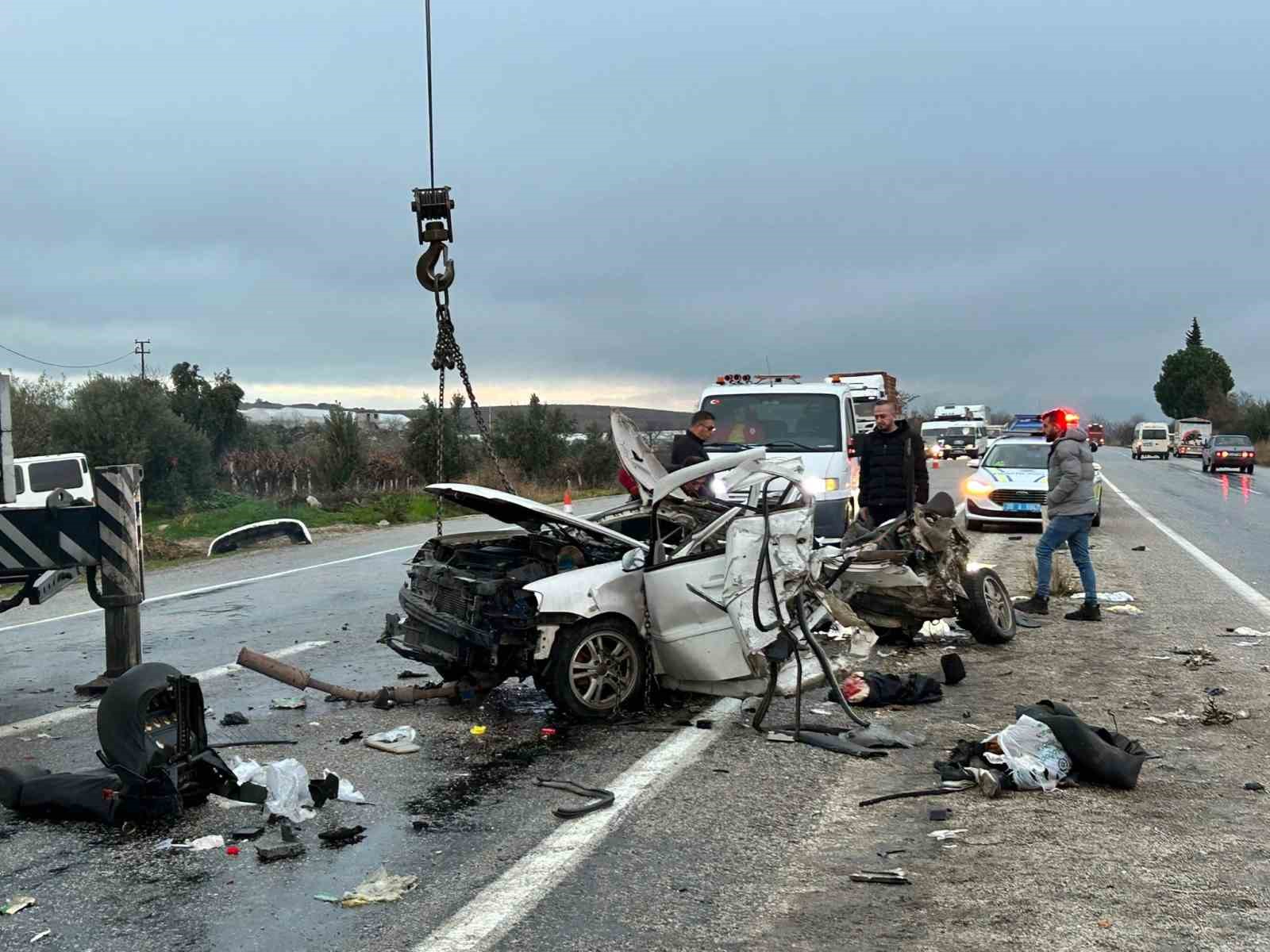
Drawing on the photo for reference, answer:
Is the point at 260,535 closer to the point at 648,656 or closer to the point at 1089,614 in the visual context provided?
the point at 1089,614

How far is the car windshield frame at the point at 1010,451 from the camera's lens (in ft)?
62.3

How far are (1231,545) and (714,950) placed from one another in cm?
1601

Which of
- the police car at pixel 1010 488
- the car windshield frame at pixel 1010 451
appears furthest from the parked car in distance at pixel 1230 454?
the police car at pixel 1010 488

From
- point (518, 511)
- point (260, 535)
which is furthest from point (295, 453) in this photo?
point (518, 511)

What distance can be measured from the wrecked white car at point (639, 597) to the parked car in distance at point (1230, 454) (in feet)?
151

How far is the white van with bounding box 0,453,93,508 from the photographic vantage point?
1592 centimetres

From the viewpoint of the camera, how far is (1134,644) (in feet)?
29.7

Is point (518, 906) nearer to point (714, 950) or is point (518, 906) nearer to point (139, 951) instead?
point (714, 950)

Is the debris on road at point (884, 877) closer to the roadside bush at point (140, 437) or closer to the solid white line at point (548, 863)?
the solid white line at point (548, 863)

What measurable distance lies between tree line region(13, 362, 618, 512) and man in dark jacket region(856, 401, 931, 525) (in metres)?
25.9

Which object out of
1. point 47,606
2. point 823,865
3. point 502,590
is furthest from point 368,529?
point 823,865

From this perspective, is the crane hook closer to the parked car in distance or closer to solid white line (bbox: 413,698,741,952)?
solid white line (bbox: 413,698,741,952)

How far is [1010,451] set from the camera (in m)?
19.7

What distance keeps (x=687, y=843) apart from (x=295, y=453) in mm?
45319
